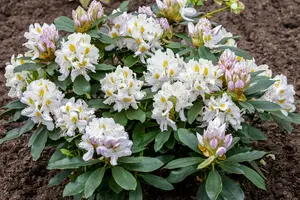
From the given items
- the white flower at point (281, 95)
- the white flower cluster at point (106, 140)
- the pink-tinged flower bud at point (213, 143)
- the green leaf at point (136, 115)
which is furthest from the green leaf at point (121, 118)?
Answer: the white flower at point (281, 95)

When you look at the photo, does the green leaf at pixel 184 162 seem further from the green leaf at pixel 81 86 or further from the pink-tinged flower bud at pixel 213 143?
the green leaf at pixel 81 86

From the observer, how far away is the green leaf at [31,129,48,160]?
211 centimetres

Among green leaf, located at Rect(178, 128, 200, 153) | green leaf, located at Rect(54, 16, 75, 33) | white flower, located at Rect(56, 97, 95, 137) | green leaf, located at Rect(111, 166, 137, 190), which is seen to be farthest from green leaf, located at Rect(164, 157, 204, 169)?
green leaf, located at Rect(54, 16, 75, 33)

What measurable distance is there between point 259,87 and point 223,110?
18 centimetres

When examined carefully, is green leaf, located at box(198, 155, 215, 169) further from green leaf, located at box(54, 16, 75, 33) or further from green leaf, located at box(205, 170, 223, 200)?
green leaf, located at box(54, 16, 75, 33)

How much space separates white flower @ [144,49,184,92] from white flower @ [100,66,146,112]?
58 millimetres

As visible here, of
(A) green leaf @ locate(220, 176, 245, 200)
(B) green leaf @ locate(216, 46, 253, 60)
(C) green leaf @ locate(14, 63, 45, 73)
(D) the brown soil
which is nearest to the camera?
(A) green leaf @ locate(220, 176, 245, 200)

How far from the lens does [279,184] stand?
2.54m

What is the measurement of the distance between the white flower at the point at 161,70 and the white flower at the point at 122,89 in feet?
0.19

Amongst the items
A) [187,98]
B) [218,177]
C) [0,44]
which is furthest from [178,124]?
[0,44]

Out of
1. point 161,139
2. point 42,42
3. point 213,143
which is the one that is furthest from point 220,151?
point 42,42

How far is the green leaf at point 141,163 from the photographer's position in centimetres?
194

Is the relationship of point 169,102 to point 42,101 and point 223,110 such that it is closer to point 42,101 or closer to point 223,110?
point 223,110

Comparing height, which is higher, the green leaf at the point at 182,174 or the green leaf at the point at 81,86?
the green leaf at the point at 81,86
